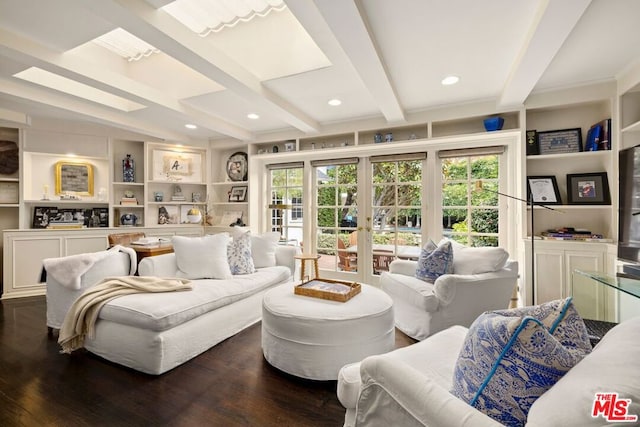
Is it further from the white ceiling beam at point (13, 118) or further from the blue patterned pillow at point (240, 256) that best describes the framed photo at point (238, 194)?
the white ceiling beam at point (13, 118)

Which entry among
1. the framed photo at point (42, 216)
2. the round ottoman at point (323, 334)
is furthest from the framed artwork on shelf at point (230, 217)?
the round ottoman at point (323, 334)

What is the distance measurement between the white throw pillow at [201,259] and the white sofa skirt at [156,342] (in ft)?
1.74

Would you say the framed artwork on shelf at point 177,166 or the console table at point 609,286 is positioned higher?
the framed artwork on shelf at point 177,166

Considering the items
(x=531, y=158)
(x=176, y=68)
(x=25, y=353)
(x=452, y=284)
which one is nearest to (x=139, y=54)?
(x=176, y=68)

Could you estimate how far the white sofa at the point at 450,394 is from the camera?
61 centimetres

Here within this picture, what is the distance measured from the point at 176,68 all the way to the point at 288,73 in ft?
4.24

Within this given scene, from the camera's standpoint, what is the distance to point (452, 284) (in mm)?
→ 2223

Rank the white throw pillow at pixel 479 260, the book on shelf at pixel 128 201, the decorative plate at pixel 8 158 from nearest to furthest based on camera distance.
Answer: the white throw pillow at pixel 479 260 < the decorative plate at pixel 8 158 < the book on shelf at pixel 128 201

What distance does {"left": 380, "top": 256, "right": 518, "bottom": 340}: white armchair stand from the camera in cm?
224

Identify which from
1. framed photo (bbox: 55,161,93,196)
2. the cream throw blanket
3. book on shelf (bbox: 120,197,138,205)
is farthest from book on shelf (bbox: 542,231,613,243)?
framed photo (bbox: 55,161,93,196)

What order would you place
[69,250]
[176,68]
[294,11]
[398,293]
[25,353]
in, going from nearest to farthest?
[294,11], [25,353], [398,293], [176,68], [69,250]

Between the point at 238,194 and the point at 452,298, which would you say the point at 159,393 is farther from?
the point at 238,194

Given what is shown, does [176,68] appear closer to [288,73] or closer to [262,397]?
[288,73]

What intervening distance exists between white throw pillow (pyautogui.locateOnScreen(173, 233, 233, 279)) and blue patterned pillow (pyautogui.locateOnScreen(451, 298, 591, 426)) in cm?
238
